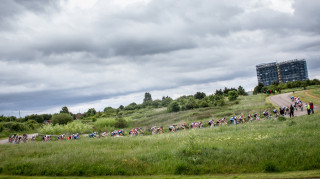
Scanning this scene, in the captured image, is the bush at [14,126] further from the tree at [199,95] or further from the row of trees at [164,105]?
the tree at [199,95]

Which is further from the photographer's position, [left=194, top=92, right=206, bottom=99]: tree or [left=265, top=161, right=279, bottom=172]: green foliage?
[left=194, top=92, right=206, bottom=99]: tree

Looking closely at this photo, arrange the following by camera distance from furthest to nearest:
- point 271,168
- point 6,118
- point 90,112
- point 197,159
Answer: point 90,112, point 6,118, point 197,159, point 271,168

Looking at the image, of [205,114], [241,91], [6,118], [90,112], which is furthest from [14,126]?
[241,91]

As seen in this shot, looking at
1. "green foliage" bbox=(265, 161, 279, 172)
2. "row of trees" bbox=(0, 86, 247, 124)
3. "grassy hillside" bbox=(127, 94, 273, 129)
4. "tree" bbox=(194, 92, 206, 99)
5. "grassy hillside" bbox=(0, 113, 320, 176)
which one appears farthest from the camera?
"tree" bbox=(194, 92, 206, 99)

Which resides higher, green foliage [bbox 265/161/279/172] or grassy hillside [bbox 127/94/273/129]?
grassy hillside [bbox 127/94/273/129]

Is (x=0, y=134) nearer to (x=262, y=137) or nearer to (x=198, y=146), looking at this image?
→ (x=198, y=146)

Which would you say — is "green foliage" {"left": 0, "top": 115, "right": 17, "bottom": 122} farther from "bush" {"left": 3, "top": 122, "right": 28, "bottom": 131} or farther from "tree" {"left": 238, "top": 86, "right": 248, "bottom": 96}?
"tree" {"left": 238, "top": 86, "right": 248, "bottom": 96}

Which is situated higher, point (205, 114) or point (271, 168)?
point (205, 114)

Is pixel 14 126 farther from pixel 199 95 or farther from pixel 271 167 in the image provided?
pixel 199 95

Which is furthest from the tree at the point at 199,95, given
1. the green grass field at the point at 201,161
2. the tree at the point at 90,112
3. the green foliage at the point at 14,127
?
the green grass field at the point at 201,161

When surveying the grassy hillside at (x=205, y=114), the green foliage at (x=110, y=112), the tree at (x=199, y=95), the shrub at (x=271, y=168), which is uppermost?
the tree at (x=199, y=95)

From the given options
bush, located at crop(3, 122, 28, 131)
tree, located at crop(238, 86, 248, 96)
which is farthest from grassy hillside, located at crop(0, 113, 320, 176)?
tree, located at crop(238, 86, 248, 96)

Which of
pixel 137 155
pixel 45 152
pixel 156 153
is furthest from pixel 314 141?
pixel 45 152

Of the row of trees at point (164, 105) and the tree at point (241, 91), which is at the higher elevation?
the tree at point (241, 91)
